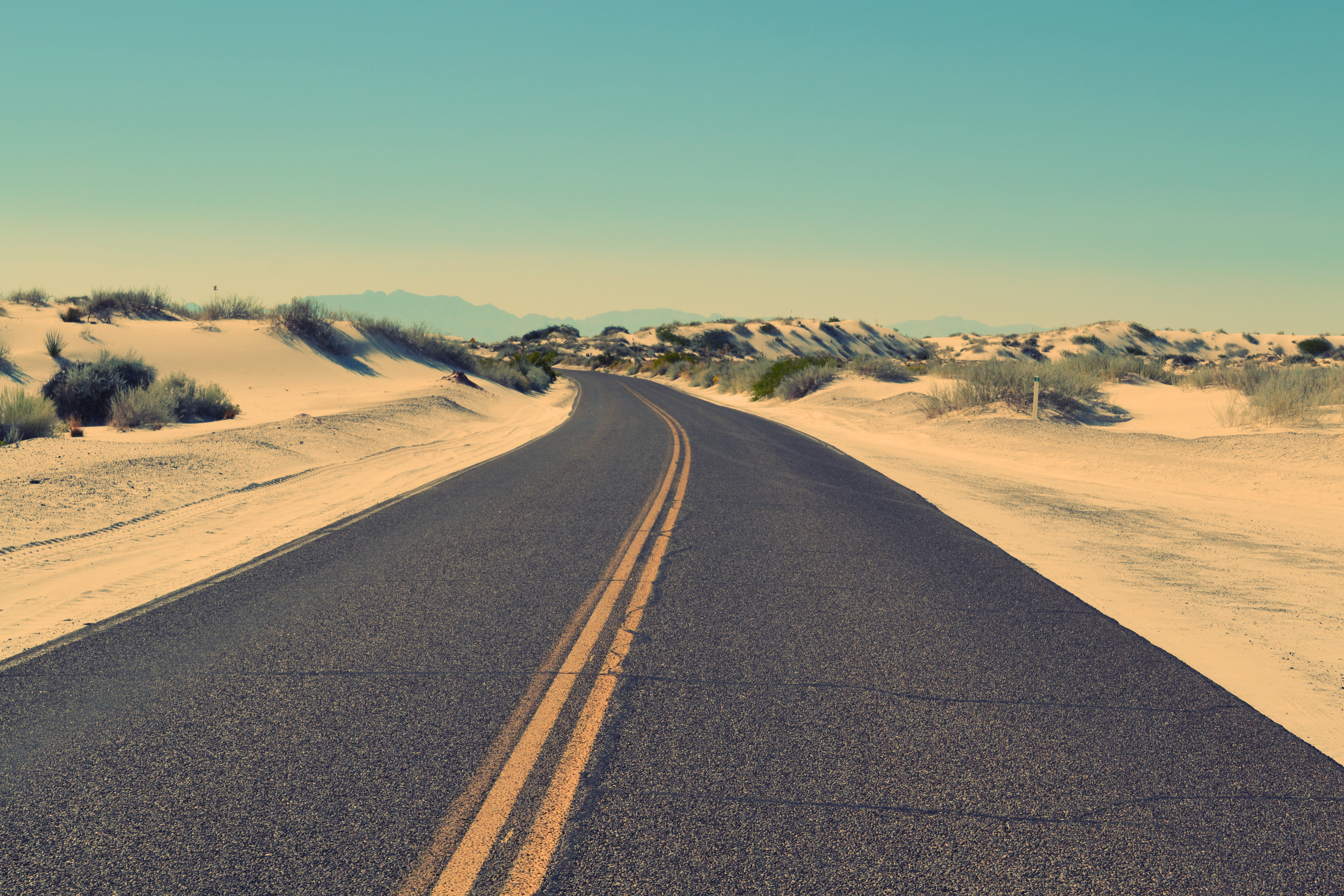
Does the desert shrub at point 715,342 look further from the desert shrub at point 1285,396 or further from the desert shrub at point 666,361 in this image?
the desert shrub at point 1285,396

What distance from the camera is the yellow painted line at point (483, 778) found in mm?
2844

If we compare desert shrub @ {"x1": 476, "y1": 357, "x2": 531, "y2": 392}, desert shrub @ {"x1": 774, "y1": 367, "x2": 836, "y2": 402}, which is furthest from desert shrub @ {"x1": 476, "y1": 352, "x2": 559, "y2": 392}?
desert shrub @ {"x1": 774, "y1": 367, "x2": 836, "y2": 402}

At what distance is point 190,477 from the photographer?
39.0 feet

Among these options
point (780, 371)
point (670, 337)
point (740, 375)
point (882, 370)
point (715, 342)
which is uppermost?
point (670, 337)

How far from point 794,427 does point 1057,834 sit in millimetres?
22604

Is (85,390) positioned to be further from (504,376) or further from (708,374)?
(708,374)

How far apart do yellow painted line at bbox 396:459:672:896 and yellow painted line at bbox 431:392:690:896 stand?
31 mm

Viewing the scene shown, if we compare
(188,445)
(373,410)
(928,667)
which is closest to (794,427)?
(373,410)

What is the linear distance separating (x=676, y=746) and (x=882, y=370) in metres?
34.6

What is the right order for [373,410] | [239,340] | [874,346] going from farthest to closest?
[874,346] < [239,340] < [373,410]

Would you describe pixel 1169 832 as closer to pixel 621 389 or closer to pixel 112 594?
pixel 112 594

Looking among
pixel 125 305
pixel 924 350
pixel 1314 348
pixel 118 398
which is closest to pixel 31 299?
pixel 125 305

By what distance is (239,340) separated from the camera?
106 feet

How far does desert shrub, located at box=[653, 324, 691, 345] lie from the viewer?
105375 mm
